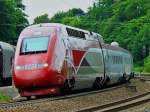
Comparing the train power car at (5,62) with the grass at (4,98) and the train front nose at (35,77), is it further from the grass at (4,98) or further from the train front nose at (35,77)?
the train front nose at (35,77)

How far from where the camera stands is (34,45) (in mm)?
26250

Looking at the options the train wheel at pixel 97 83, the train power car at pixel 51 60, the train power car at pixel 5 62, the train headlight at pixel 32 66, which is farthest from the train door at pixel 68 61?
the train power car at pixel 5 62

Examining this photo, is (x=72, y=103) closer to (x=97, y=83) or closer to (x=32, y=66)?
(x=32, y=66)

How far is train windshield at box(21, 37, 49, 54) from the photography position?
85.1 feet

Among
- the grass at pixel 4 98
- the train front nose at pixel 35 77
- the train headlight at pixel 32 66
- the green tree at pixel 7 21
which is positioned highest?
the green tree at pixel 7 21

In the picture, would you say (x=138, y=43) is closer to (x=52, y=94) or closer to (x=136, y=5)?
(x=136, y=5)

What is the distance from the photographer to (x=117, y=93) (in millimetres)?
31406

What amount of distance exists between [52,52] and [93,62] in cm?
654

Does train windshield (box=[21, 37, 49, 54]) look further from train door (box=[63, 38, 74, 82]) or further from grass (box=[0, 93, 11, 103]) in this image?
grass (box=[0, 93, 11, 103])

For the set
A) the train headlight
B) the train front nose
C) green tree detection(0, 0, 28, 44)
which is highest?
green tree detection(0, 0, 28, 44)

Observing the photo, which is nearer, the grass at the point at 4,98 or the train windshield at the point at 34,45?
the train windshield at the point at 34,45

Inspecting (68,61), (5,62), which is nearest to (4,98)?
(68,61)

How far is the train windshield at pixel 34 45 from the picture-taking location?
2594cm

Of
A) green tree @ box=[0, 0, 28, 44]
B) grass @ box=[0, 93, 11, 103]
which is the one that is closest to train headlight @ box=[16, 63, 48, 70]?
grass @ box=[0, 93, 11, 103]
